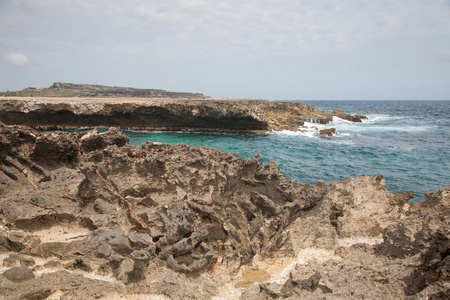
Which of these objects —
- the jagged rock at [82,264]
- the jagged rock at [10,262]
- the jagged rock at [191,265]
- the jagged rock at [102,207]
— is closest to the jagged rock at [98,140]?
the jagged rock at [102,207]

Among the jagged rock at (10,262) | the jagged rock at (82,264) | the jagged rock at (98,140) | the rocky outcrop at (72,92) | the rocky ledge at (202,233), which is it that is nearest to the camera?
the rocky ledge at (202,233)

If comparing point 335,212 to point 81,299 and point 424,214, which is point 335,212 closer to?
point 424,214

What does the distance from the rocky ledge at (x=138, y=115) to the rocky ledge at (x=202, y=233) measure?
73.2 ft

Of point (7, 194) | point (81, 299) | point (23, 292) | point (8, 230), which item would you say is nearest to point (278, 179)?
point (81, 299)

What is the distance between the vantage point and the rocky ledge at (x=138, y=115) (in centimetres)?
2866

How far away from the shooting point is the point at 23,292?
422 centimetres

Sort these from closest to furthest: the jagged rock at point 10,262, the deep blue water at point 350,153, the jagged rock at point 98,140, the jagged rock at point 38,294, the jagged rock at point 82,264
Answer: the jagged rock at point 38,294
the jagged rock at point 10,262
the jagged rock at point 82,264
the jagged rock at point 98,140
the deep blue water at point 350,153

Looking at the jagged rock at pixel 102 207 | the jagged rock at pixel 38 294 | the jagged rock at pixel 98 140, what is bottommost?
the jagged rock at pixel 38 294

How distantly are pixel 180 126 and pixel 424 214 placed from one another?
30.3 meters

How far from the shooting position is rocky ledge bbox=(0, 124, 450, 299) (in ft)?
14.7

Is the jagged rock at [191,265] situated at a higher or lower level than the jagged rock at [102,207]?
lower

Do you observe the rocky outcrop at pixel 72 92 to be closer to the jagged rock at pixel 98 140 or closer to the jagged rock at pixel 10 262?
the jagged rock at pixel 98 140

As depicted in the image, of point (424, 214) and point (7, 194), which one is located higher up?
point (424, 214)

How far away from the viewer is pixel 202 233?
5.78 metres
